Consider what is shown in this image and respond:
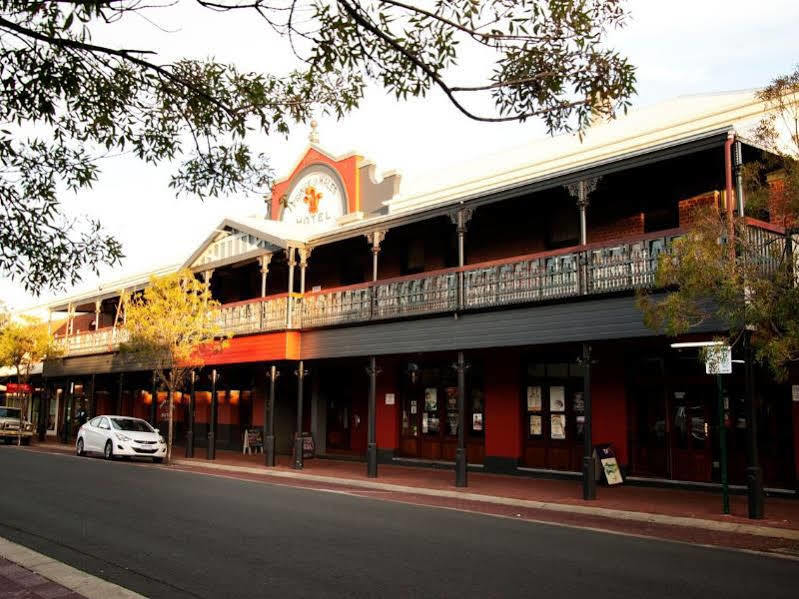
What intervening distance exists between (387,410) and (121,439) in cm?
819

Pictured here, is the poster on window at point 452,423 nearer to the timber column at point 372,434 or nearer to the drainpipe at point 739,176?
the timber column at point 372,434

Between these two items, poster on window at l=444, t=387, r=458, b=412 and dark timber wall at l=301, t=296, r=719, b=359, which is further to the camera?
poster on window at l=444, t=387, r=458, b=412

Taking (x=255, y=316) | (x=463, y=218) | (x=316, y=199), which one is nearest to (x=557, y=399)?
(x=463, y=218)

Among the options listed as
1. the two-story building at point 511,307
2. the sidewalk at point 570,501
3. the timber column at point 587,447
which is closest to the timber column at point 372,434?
the two-story building at point 511,307

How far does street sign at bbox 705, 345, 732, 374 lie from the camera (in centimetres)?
1107

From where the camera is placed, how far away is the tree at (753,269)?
10195 millimetres

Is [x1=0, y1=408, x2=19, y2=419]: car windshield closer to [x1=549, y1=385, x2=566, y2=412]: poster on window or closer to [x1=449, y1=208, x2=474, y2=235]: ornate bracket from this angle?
[x1=449, y1=208, x2=474, y2=235]: ornate bracket

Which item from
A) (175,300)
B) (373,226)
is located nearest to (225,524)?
(373,226)

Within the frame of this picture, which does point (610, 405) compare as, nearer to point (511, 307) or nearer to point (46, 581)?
point (511, 307)

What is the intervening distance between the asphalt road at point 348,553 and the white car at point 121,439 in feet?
33.0

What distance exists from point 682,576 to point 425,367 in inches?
600

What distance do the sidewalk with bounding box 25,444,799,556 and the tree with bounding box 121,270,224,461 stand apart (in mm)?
3663

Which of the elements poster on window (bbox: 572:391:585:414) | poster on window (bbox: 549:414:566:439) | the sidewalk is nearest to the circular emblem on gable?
the sidewalk

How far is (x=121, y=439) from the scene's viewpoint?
79.0 feet
